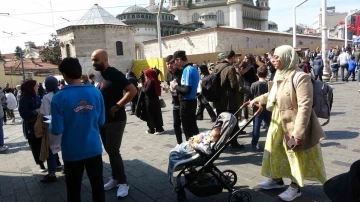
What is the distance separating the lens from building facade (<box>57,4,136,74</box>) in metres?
38.6

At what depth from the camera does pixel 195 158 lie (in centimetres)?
367

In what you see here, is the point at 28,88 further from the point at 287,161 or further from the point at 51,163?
the point at 287,161

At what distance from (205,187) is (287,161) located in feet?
3.65

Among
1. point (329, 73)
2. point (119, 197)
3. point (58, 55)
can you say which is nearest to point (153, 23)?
point (58, 55)

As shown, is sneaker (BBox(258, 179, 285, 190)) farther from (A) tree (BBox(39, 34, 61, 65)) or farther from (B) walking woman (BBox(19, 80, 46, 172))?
(A) tree (BBox(39, 34, 61, 65))

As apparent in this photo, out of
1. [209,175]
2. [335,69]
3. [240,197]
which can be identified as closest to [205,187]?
[209,175]

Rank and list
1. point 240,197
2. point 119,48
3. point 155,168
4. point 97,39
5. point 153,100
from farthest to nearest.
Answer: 1. point 119,48
2. point 97,39
3. point 153,100
4. point 155,168
5. point 240,197

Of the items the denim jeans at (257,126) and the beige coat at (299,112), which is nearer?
the beige coat at (299,112)

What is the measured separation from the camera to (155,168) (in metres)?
5.33

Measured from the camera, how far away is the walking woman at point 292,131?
3.29m

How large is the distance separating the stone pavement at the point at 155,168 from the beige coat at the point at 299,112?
0.90 metres

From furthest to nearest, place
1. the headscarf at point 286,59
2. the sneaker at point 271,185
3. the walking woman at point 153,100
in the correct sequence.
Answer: the walking woman at point 153,100 < the sneaker at point 271,185 < the headscarf at point 286,59

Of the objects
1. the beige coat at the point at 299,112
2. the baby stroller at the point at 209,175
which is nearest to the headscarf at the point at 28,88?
the baby stroller at the point at 209,175

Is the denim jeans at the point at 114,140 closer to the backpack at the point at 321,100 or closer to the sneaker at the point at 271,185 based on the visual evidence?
the sneaker at the point at 271,185
